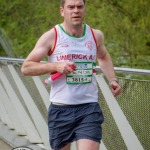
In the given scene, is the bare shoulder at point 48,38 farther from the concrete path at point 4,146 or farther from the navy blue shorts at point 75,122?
the concrete path at point 4,146

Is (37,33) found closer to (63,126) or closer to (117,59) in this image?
(117,59)

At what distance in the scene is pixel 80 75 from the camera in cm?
430

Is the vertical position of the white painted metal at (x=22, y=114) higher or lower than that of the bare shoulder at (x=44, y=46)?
lower

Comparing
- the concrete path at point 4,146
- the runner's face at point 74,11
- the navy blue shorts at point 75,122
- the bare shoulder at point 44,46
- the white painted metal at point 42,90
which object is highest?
the runner's face at point 74,11

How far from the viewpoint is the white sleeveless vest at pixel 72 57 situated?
4.30 metres

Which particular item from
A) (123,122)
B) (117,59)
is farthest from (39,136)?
(117,59)

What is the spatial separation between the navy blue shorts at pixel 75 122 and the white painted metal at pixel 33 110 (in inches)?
78.3

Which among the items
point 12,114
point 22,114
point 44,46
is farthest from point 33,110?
point 44,46

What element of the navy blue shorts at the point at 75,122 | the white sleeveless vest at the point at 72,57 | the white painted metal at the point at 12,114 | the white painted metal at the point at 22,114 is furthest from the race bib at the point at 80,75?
the white painted metal at the point at 12,114

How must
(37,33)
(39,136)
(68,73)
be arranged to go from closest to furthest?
(68,73) → (39,136) → (37,33)

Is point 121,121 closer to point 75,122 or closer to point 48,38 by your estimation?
point 75,122

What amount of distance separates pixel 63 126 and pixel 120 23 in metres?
6.87

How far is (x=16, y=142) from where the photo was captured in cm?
714

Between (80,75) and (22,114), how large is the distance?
2.77 meters
